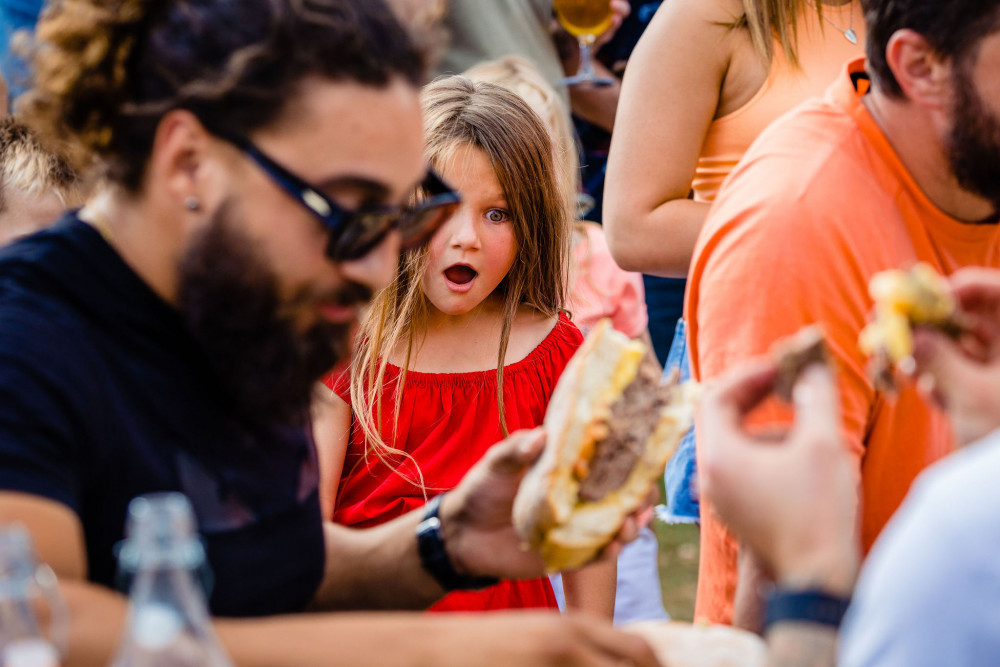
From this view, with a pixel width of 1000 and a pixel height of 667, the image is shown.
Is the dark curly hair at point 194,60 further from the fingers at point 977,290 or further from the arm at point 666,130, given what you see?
the arm at point 666,130

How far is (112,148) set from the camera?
1627 mm

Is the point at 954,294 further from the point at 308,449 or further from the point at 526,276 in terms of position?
the point at 526,276

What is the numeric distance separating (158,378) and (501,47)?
9.78 ft

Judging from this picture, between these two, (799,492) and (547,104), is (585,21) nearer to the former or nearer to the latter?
(547,104)

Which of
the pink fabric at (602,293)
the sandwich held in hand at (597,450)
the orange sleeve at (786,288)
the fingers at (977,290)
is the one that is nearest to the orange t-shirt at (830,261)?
A: the orange sleeve at (786,288)

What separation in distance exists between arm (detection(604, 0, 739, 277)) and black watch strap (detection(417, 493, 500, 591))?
1155mm

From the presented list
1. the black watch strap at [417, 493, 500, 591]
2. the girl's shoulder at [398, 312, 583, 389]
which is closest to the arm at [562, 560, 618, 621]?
the girl's shoulder at [398, 312, 583, 389]

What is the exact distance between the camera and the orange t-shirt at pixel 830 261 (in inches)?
71.4

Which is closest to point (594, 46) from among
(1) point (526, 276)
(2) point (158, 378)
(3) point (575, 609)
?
(1) point (526, 276)

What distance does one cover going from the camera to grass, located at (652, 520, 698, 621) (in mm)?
4902

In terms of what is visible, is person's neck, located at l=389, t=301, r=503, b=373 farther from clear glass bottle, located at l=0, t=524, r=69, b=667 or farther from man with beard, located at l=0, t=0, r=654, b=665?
clear glass bottle, located at l=0, t=524, r=69, b=667

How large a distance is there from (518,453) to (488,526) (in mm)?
227

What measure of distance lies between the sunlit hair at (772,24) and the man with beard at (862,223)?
525 millimetres

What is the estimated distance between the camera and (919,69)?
196 centimetres
